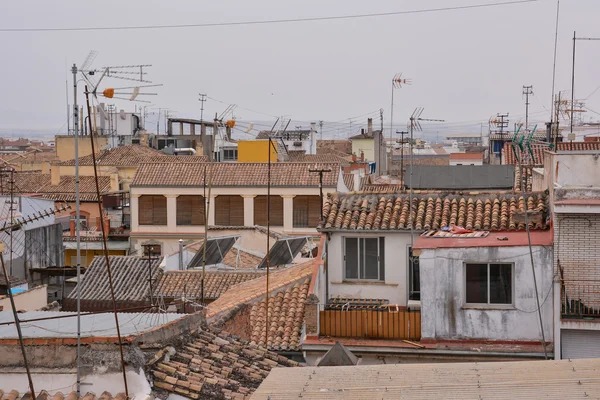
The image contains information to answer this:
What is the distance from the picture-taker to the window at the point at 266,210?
34125 millimetres

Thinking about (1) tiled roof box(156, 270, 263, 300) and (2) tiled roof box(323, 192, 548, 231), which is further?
(1) tiled roof box(156, 270, 263, 300)

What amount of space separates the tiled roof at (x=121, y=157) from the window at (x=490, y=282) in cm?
3725

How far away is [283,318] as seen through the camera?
562 inches

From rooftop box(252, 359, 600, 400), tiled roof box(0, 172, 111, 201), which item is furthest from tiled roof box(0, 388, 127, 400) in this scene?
tiled roof box(0, 172, 111, 201)

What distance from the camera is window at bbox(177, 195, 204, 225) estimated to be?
34438 mm

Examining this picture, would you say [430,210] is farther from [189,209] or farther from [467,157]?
[467,157]

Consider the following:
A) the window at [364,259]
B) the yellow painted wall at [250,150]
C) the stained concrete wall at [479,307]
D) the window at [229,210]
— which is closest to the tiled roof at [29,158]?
the yellow painted wall at [250,150]

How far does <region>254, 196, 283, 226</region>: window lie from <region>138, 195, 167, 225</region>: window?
12.2ft

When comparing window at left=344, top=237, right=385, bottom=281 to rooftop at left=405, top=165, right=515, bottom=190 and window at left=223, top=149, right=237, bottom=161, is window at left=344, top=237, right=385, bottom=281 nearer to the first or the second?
rooftop at left=405, top=165, right=515, bottom=190

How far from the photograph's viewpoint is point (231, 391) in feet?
27.6

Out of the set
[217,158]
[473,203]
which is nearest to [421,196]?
[473,203]

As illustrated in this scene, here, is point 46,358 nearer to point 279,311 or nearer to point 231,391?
point 231,391

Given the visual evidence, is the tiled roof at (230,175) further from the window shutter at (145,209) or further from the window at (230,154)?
the window at (230,154)

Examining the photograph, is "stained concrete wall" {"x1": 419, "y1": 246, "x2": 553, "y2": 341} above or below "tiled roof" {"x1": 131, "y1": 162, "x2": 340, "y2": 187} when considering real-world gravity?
below
